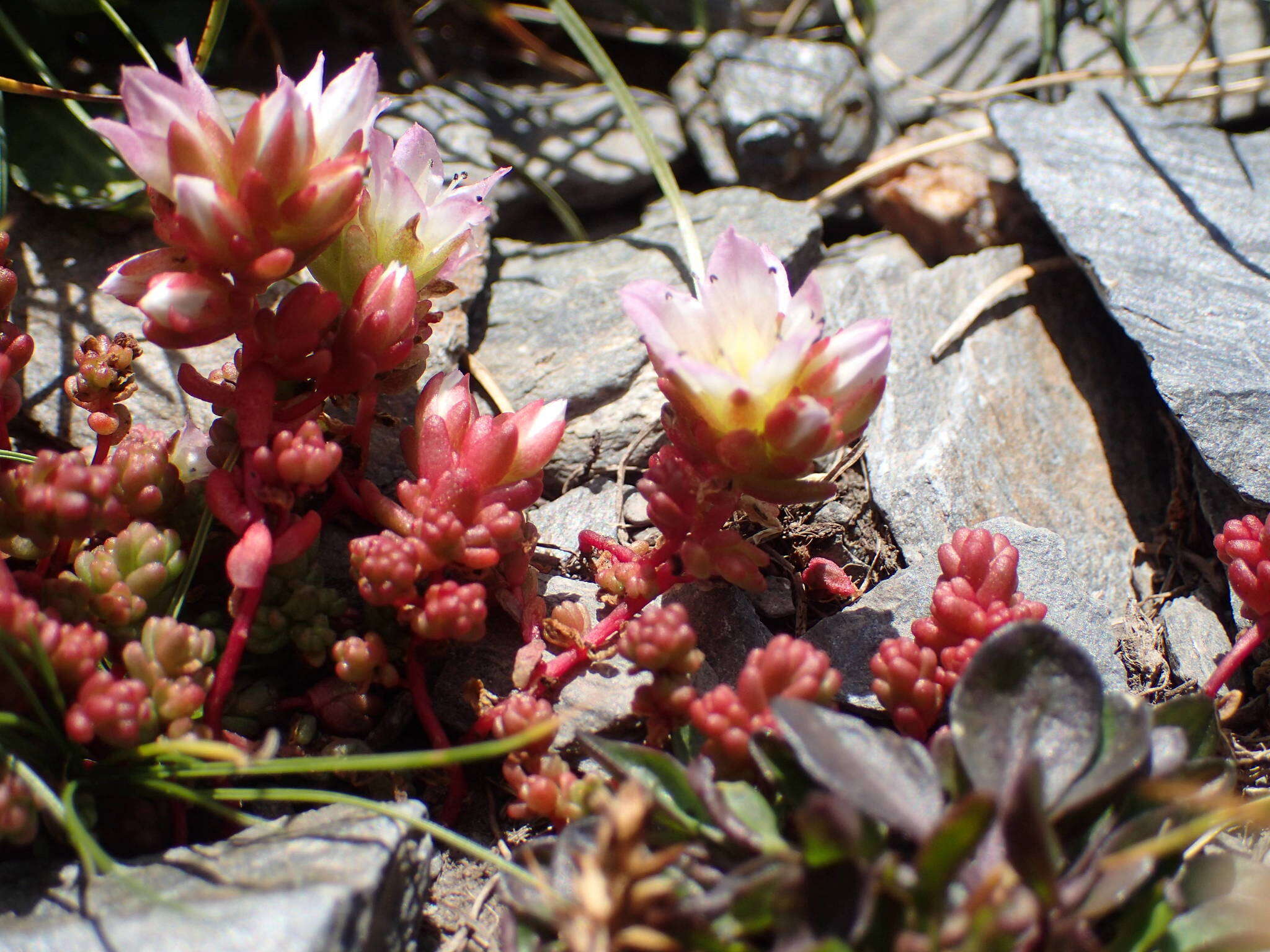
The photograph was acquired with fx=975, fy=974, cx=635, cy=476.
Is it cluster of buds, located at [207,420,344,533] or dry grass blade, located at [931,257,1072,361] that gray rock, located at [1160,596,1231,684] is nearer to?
dry grass blade, located at [931,257,1072,361]

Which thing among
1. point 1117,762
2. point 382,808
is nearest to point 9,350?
point 382,808

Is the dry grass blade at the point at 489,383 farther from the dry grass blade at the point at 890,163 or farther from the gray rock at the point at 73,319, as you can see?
the dry grass blade at the point at 890,163

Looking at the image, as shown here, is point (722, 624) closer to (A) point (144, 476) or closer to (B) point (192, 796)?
(B) point (192, 796)

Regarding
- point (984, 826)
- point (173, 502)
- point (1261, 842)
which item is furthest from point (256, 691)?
point (1261, 842)

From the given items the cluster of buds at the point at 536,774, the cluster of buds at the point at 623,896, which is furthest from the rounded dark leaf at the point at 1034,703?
the cluster of buds at the point at 536,774

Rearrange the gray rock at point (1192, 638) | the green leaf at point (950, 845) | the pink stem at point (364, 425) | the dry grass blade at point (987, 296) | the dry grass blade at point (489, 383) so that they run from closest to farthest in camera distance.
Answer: the green leaf at point (950, 845) < the pink stem at point (364, 425) < the gray rock at point (1192, 638) < the dry grass blade at point (489, 383) < the dry grass blade at point (987, 296)

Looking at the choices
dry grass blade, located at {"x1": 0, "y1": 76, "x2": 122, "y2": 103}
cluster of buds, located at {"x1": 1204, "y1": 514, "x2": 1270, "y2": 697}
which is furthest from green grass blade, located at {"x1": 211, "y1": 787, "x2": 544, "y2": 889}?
dry grass blade, located at {"x1": 0, "y1": 76, "x2": 122, "y2": 103}
